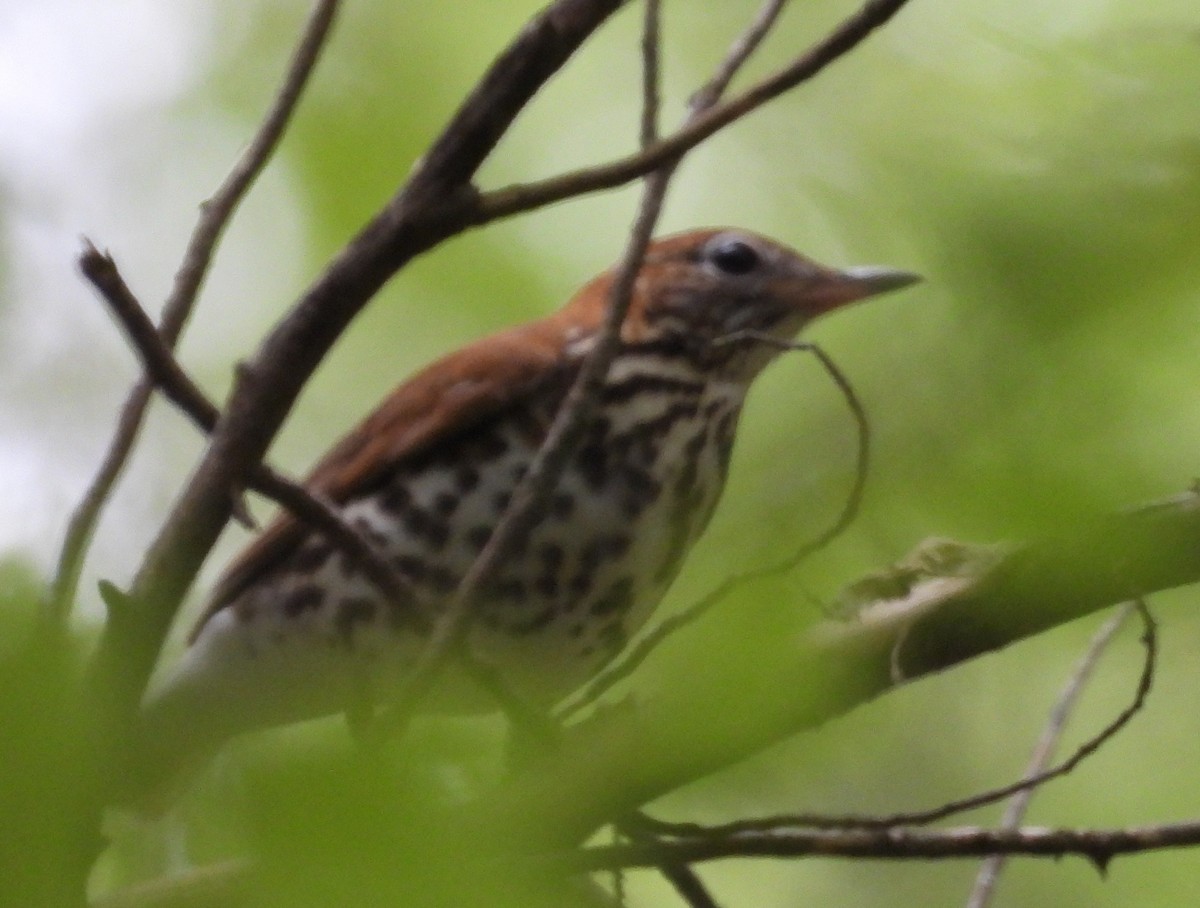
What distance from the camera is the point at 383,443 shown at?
2541mm

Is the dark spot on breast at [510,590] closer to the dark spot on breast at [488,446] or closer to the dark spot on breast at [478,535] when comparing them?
the dark spot on breast at [478,535]

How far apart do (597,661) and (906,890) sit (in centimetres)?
125

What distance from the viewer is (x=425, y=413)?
2523 millimetres

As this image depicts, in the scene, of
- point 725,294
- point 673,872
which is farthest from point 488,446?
point 673,872

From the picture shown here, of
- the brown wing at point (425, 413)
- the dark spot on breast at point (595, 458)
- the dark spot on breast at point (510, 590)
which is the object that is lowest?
the dark spot on breast at point (510, 590)

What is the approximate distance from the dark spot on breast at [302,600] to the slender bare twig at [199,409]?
94cm

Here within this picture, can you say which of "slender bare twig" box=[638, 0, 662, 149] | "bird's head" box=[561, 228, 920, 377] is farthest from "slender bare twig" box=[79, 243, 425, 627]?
"bird's head" box=[561, 228, 920, 377]

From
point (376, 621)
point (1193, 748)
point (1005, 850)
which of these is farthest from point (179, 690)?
point (1193, 748)

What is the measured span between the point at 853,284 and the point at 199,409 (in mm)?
1351

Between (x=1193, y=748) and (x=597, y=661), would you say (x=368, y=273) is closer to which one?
(x=597, y=661)

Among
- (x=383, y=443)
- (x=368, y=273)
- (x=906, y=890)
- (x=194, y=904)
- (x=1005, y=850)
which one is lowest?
(x=906, y=890)

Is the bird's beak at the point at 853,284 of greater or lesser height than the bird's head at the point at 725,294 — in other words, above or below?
below

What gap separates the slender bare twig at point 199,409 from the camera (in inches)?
49.8

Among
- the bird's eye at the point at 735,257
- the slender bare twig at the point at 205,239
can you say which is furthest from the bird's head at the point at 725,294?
the slender bare twig at the point at 205,239
